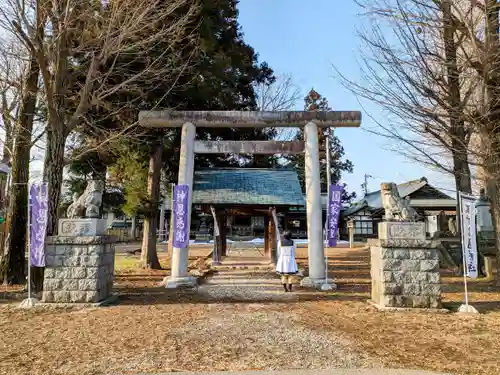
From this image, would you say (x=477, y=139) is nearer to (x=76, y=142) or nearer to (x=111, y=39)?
(x=111, y=39)

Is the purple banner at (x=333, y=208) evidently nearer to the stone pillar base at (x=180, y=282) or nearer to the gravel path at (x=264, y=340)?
the gravel path at (x=264, y=340)

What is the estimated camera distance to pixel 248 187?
13.6 meters

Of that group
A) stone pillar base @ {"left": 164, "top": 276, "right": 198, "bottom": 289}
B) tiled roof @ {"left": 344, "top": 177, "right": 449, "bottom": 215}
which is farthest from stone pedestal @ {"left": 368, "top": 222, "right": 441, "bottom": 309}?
tiled roof @ {"left": 344, "top": 177, "right": 449, "bottom": 215}

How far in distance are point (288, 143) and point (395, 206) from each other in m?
4.14

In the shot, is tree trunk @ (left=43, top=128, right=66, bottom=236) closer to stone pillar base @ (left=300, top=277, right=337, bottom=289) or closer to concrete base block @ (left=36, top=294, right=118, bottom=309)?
concrete base block @ (left=36, top=294, right=118, bottom=309)

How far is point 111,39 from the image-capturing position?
8.61 meters

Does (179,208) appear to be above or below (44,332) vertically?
above

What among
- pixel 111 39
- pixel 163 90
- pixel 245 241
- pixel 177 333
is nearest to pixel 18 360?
pixel 177 333

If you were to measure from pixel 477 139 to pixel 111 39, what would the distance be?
33.1 feet

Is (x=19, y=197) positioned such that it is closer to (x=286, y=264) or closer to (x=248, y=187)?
(x=248, y=187)

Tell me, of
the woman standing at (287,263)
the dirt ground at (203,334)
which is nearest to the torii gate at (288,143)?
the woman standing at (287,263)

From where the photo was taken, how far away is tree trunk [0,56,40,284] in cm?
961

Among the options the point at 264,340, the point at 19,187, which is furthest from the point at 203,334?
the point at 19,187

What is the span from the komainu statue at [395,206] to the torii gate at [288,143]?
2.66 metres
